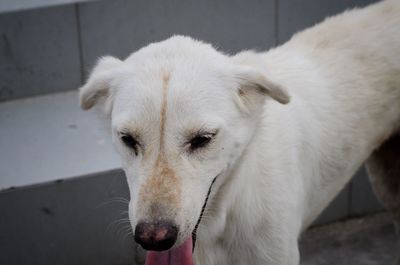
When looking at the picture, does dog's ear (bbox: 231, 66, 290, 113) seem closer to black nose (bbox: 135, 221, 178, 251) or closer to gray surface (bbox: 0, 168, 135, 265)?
black nose (bbox: 135, 221, 178, 251)

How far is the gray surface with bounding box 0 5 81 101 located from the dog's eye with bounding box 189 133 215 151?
257 cm

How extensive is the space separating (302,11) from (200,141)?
117 inches

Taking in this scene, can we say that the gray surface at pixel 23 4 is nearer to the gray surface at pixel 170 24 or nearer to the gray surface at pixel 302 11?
the gray surface at pixel 170 24

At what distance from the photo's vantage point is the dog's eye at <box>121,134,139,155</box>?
294 cm

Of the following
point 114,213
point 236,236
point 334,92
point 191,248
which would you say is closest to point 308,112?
point 334,92

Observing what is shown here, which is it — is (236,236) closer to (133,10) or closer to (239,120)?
(239,120)

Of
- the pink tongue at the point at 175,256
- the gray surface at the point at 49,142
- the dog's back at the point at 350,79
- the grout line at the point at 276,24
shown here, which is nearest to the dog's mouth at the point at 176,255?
the pink tongue at the point at 175,256

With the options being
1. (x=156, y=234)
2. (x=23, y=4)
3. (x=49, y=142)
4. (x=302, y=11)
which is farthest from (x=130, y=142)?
(x=302, y=11)

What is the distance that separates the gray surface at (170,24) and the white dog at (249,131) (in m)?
1.41

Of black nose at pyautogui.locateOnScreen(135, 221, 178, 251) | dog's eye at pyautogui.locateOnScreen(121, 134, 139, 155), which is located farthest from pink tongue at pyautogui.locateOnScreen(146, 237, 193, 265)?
dog's eye at pyautogui.locateOnScreen(121, 134, 139, 155)

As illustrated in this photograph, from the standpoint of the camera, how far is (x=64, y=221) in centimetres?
460

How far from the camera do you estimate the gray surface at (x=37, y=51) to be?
514 centimetres

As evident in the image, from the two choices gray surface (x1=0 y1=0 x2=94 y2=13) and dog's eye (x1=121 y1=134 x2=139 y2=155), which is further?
gray surface (x1=0 y1=0 x2=94 y2=13)

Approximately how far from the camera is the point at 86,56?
17.5 feet
